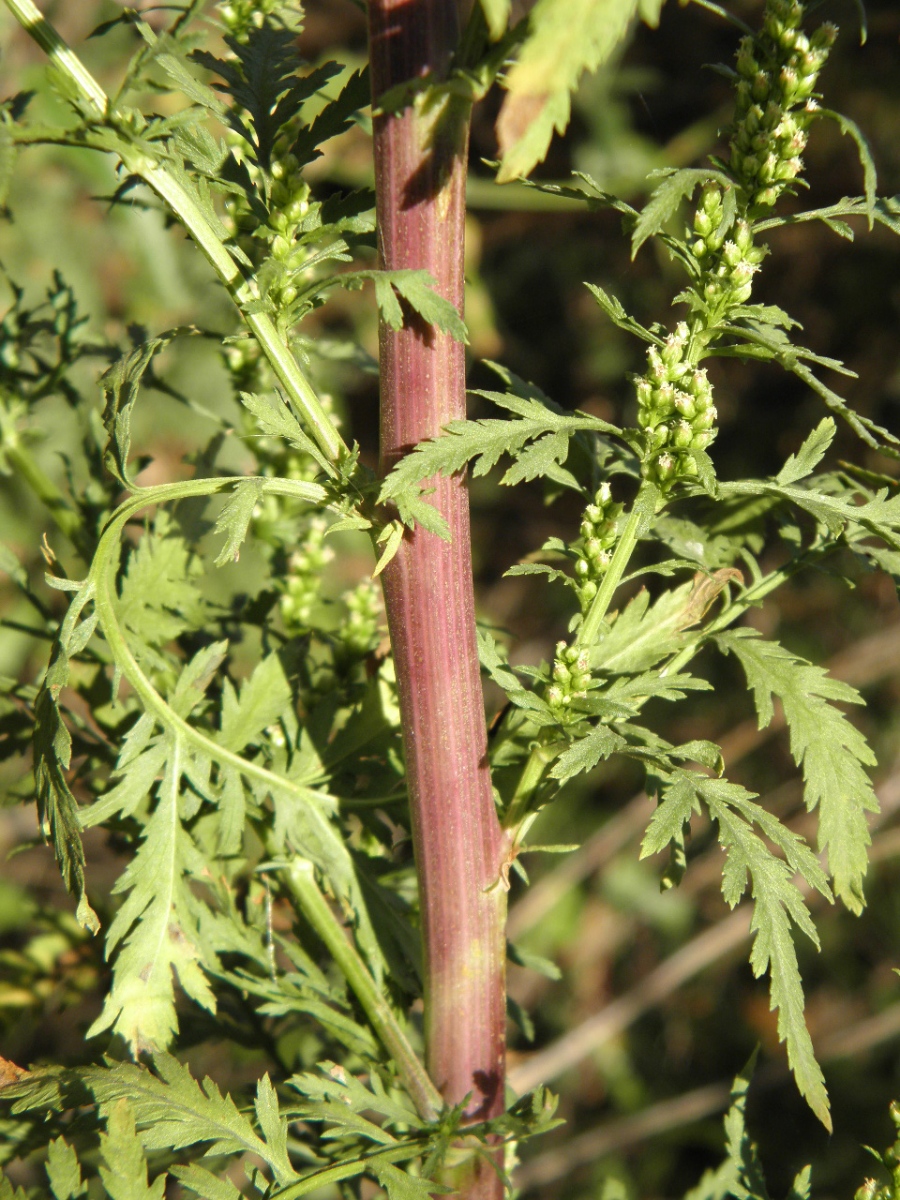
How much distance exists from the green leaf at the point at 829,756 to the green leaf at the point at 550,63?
1.46 feet

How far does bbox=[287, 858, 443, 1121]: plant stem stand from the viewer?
3.10 ft

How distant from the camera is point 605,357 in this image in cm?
412

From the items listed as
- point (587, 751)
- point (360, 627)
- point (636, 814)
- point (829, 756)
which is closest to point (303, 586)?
point (360, 627)

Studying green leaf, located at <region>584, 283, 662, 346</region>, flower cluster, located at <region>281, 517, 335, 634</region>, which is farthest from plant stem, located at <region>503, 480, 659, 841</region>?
flower cluster, located at <region>281, 517, 335, 634</region>

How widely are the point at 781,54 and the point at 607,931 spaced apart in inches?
A: 132

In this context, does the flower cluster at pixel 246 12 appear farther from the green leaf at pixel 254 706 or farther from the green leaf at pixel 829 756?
the green leaf at pixel 829 756

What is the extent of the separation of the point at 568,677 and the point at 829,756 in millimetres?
208

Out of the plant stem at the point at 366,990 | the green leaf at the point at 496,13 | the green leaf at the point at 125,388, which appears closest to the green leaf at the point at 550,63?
the green leaf at the point at 496,13

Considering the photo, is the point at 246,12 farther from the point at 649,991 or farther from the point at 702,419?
the point at 649,991

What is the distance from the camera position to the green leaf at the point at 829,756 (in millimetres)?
806

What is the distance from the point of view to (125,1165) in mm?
801

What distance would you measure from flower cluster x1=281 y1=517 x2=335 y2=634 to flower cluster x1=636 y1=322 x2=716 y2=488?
0.45 metres

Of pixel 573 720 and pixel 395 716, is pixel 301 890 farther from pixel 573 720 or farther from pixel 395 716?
pixel 573 720

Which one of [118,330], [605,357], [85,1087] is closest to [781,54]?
[85,1087]
